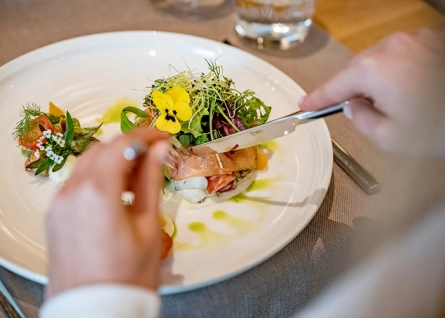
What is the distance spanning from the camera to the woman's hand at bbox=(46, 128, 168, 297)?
0.46 metres

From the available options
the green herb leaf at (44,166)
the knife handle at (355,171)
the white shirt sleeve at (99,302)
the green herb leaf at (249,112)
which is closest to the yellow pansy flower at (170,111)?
the green herb leaf at (249,112)

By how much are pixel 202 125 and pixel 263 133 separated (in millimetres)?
137

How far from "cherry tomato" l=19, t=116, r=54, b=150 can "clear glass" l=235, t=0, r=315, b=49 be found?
1.95 ft

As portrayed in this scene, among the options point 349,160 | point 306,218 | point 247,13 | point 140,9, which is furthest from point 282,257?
point 140,9

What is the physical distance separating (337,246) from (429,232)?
387mm

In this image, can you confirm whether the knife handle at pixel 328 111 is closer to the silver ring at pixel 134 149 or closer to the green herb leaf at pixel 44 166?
the silver ring at pixel 134 149

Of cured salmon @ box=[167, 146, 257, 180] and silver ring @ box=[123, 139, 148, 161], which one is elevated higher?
silver ring @ box=[123, 139, 148, 161]

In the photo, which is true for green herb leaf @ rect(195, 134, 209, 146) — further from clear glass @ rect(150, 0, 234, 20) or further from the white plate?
clear glass @ rect(150, 0, 234, 20)

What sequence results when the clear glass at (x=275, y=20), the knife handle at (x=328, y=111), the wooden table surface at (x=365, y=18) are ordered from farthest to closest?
1. the wooden table surface at (x=365, y=18)
2. the clear glass at (x=275, y=20)
3. the knife handle at (x=328, y=111)

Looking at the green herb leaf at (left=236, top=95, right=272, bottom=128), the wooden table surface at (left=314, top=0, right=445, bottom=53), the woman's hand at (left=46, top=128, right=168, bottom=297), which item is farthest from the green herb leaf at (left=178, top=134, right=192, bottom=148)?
the wooden table surface at (left=314, top=0, right=445, bottom=53)

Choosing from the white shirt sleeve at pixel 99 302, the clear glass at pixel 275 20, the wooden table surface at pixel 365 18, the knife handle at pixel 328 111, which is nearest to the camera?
the white shirt sleeve at pixel 99 302

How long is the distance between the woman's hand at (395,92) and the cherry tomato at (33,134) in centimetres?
48

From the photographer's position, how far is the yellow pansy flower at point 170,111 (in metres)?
0.84

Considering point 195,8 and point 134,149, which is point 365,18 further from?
point 134,149
